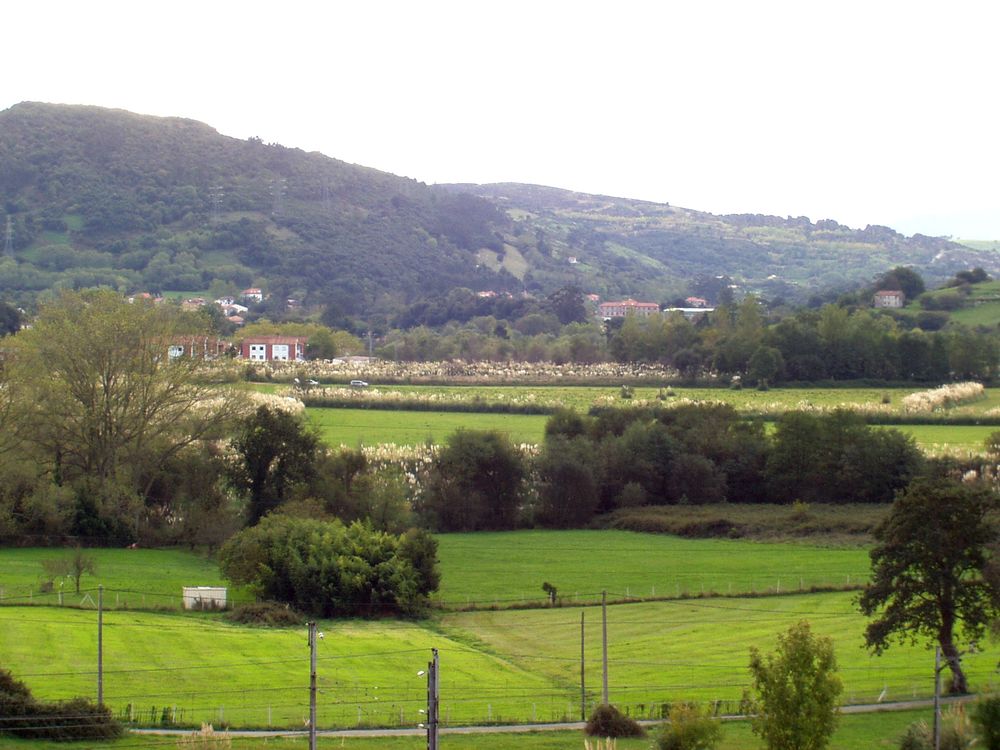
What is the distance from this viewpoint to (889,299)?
404 feet

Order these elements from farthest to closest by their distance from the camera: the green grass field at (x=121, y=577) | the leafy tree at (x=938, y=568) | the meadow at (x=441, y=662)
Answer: the green grass field at (x=121, y=577) → the leafy tree at (x=938, y=568) → the meadow at (x=441, y=662)

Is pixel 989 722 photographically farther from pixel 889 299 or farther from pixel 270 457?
pixel 889 299

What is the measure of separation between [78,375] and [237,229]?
156 meters

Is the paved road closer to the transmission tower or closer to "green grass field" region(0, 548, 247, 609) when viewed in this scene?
"green grass field" region(0, 548, 247, 609)

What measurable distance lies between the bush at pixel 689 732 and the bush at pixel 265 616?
14596 mm

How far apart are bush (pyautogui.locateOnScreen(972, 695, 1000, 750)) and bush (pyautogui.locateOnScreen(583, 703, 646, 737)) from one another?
18.7ft

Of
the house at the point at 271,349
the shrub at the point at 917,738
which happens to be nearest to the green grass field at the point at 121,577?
the shrub at the point at 917,738

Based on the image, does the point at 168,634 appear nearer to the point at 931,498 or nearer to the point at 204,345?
the point at 931,498

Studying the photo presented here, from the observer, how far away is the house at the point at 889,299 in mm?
123000

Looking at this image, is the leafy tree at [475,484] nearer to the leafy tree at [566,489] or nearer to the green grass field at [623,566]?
the leafy tree at [566,489]

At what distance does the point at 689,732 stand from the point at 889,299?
108922mm

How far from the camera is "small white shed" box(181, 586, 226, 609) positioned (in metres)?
34.4

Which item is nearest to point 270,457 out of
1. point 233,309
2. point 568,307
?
point 233,309

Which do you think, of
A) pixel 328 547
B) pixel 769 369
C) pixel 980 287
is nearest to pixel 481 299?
pixel 980 287
